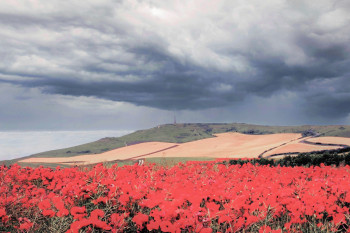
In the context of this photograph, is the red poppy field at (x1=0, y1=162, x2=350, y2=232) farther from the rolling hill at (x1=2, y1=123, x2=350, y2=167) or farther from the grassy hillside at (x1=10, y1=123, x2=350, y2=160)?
the grassy hillside at (x1=10, y1=123, x2=350, y2=160)

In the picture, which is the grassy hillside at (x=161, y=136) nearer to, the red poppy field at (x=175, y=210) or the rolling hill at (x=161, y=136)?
the rolling hill at (x=161, y=136)

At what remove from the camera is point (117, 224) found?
5.50 metres

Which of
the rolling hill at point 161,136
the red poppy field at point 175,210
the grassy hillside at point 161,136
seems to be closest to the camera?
the red poppy field at point 175,210

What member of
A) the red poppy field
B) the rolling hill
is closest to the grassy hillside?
the rolling hill

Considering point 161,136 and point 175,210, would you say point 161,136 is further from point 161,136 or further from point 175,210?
point 175,210

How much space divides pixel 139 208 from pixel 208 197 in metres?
1.91

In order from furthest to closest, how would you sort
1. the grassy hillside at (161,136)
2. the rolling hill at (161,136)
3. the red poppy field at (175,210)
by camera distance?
the grassy hillside at (161,136)
the rolling hill at (161,136)
the red poppy field at (175,210)

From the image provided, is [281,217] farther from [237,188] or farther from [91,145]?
[91,145]

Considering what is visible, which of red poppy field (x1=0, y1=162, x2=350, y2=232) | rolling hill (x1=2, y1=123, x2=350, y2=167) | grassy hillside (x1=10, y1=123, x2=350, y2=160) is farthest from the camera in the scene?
grassy hillside (x1=10, y1=123, x2=350, y2=160)

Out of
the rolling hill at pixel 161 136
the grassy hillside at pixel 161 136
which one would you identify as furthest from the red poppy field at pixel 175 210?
the grassy hillside at pixel 161 136

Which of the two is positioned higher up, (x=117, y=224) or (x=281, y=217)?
(x=117, y=224)

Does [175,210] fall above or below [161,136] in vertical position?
below

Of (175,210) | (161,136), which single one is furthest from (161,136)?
(175,210)

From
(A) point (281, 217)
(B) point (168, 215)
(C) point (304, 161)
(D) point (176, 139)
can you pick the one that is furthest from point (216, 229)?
(D) point (176, 139)
